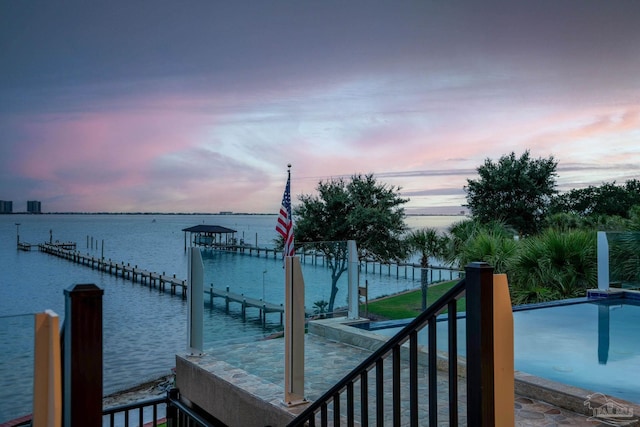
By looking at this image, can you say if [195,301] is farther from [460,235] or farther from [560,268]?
[460,235]

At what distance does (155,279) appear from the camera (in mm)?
41188

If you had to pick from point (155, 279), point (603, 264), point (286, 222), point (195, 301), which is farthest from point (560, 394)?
point (155, 279)

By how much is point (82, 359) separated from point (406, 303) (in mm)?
7064

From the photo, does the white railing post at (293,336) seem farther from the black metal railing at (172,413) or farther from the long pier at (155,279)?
the long pier at (155,279)

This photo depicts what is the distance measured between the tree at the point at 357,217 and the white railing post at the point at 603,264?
1623cm

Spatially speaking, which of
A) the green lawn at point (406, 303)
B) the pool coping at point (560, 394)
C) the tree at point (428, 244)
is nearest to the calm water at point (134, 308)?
the green lawn at point (406, 303)

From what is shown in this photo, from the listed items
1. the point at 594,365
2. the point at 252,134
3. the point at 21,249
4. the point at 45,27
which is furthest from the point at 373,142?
the point at 21,249

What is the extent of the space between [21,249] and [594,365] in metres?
80.4

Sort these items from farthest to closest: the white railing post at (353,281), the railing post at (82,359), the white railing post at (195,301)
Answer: the white railing post at (353,281), the white railing post at (195,301), the railing post at (82,359)

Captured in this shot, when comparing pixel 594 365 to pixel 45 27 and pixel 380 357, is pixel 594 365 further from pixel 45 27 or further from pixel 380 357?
pixel 45 27

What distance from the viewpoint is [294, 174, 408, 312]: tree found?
26188 millimetres

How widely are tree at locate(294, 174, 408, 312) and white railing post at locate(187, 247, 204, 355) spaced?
1968 centimetres

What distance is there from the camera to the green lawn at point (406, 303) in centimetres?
629

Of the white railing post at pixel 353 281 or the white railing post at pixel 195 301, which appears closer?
the white railing post at pixel 195 301
